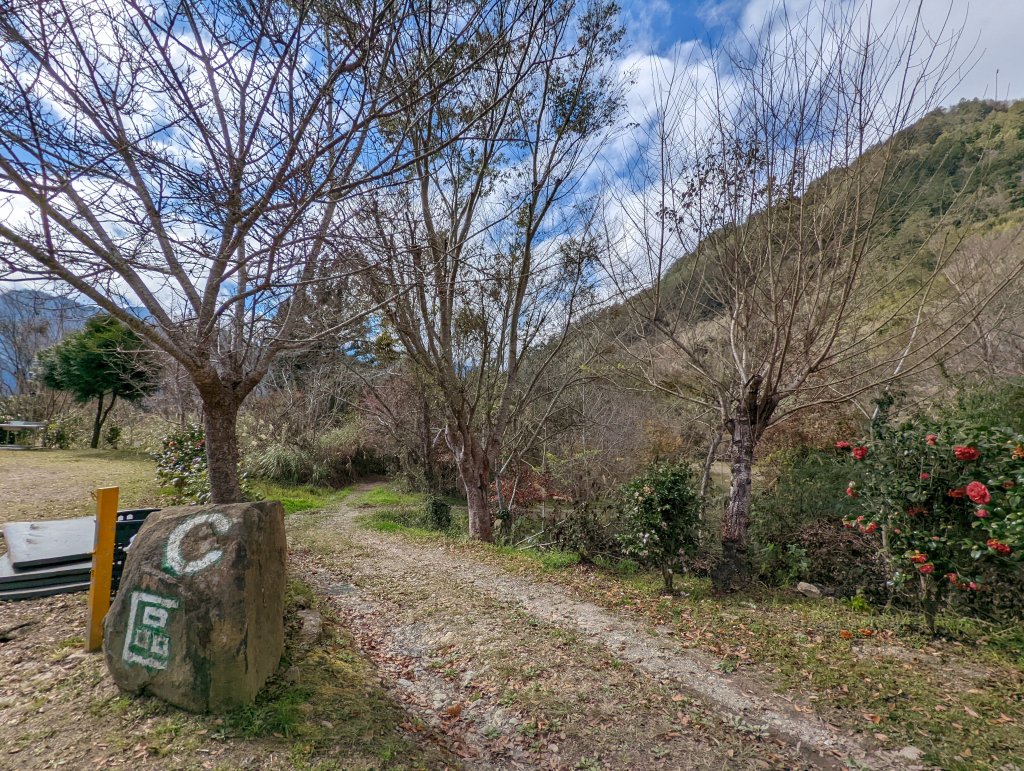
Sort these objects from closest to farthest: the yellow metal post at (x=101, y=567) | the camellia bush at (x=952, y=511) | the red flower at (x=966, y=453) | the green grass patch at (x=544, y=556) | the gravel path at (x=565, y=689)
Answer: the gravel path at (x=565, y=689) < the yellow metal post at (x=101, y=567) < the camellia bush at (x=952, y=511) < the red flower at (x=966, y=453) < the green grass patch at (x=544, y=556)

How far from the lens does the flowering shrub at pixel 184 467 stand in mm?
7578

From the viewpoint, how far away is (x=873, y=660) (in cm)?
350

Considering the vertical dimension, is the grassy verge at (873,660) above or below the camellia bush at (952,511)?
below

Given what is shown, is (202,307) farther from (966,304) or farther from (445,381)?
(966,304)

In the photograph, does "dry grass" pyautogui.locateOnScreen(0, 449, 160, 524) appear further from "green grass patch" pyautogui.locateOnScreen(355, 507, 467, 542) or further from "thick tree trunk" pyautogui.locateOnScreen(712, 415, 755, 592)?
"thick tree trunk" pyautogui.locateOnScreen(712, 415, 755, 592)

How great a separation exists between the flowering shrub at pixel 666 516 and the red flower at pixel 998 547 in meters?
2.31

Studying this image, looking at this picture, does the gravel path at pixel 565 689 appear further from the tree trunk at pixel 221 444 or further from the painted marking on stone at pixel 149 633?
the tree trunk at pixel 221 444

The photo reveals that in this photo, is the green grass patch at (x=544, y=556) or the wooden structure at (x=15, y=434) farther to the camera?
the wooden structure at (x=15, y=434)

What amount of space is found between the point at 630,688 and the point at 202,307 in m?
4.07

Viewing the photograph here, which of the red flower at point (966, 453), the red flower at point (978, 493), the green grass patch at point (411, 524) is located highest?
the red flower at point (966, 453)

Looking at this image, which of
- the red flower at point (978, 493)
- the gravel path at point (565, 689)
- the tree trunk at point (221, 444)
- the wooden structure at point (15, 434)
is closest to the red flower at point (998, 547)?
the red flower at point (978, 493)

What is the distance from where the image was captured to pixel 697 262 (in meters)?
5.90

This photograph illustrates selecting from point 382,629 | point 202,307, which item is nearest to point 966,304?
point 382,629

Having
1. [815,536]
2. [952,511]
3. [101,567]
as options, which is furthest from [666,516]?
[101,567]
